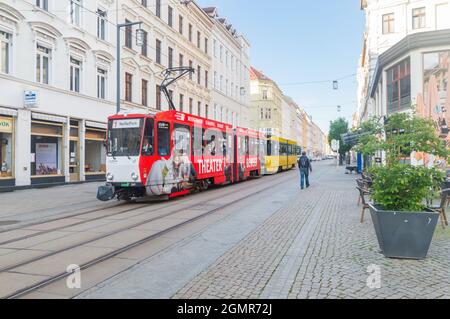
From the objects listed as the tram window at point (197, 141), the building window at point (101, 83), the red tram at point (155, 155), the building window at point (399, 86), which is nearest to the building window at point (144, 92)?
the building window at point (101, 83)

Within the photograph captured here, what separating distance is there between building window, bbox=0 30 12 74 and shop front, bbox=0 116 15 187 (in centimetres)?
220

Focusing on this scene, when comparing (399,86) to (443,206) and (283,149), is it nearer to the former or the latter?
(443,206)

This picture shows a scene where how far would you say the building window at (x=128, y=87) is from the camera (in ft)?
90.6

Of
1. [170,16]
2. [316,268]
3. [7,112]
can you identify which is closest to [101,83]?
[7,112]

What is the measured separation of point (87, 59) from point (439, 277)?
Answer: 73.6 feet

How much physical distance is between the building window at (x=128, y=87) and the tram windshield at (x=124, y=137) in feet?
47.0

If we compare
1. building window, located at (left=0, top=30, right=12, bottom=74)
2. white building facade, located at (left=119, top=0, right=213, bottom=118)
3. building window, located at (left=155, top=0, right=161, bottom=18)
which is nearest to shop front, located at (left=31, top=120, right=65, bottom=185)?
building window, located at (left=0, top=30, right=12, bottom=74)

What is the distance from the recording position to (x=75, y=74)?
22859 millimetres

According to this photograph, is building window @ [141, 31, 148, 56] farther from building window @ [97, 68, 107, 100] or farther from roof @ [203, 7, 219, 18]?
roof @ [203, 7, 219, 18]

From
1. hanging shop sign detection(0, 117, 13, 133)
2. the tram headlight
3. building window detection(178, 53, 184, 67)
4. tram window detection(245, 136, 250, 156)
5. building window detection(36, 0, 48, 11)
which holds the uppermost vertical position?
building window detection(178, 53, 184, 67)

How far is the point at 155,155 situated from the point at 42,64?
34.3 feet

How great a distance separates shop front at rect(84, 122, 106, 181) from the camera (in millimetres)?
23859
